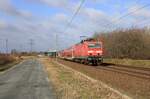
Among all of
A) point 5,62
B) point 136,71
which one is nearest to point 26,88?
point 136,71

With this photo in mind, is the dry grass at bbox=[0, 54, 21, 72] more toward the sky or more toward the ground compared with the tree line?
more toward the ground

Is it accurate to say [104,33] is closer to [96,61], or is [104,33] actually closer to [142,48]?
[142,48]

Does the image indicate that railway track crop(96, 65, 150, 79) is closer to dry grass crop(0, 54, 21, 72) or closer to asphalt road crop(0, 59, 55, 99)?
asphalt road crop(0, 59, 55, 99)

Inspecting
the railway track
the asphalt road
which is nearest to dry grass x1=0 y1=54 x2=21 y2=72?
the railway track

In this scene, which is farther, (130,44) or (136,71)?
(130,44)

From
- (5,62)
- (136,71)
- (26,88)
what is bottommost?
(26,88)

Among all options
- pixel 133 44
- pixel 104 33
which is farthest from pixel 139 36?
pixel 104 33

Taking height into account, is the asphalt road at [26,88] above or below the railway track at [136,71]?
below

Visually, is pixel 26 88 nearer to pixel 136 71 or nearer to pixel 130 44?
pixel 136 71

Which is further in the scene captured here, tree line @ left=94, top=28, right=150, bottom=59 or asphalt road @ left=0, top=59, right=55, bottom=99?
tree line @ left=94, top=28, right=150, bottom=59

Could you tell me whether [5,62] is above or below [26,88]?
above

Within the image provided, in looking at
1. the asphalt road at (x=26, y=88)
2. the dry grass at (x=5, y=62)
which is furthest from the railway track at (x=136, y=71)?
the dry grass at (x=5, y=62)

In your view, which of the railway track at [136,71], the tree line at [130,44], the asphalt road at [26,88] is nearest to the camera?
the asphalt road at [26,88]

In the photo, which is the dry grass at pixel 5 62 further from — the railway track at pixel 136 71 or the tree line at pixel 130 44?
the railway track at pixel 136 71
